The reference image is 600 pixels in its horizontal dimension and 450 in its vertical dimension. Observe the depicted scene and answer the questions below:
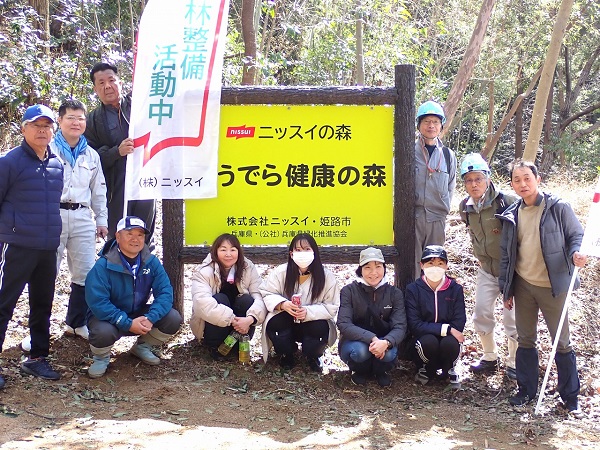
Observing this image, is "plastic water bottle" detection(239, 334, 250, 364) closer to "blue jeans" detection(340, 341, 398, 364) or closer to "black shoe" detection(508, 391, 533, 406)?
"blue jeans" detection(340, 341, 398, 364)

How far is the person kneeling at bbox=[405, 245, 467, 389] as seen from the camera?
542 cm

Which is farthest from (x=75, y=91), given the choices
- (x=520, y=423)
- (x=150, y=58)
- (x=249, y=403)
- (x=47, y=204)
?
(x=520, y=423)

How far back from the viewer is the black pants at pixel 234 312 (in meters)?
5.67

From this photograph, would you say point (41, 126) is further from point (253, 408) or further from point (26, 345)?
point (253, 408)

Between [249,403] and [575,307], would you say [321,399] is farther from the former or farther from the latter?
[575,307]

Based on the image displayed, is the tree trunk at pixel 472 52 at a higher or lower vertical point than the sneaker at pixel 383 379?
higher

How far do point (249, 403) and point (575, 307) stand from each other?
4273 mm

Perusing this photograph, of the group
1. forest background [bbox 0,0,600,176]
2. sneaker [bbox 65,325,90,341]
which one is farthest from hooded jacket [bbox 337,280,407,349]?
forest background [bbox 0,0,600,176]

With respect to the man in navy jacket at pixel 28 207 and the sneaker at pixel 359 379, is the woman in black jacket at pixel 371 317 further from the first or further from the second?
the man in navy jacket at pixel 28 207

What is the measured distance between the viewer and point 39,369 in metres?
5.11

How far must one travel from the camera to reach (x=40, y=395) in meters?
4.80

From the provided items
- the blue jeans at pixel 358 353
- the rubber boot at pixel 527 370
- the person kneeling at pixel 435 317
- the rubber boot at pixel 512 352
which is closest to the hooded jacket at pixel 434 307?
the person kneeling at pixel 435 317

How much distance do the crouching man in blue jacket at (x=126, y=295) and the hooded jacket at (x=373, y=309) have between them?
1.41m

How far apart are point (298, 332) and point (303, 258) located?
0.66 m
